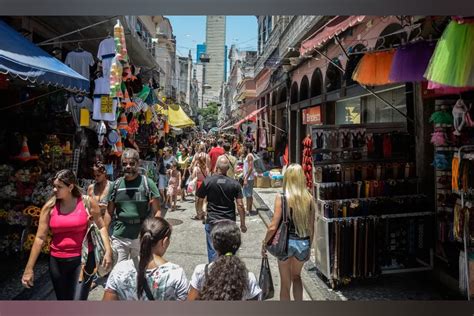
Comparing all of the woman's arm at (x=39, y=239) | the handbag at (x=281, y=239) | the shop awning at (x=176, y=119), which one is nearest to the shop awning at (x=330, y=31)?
the handbag at (x=281, y=239)

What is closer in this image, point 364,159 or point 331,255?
point 331,255

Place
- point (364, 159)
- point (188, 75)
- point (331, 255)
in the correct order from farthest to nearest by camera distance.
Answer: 1. point (188, 75)
2. point (364, 159)
3. point (331, 255)

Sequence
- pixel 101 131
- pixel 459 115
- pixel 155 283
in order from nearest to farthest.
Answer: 1. pixel 155 283
2. pixel 459 115
3. pixel 101 131

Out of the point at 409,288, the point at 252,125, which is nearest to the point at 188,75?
the point at 252,125

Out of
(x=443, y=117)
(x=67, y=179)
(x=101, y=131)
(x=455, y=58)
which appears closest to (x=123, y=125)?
(x=101, y=131)

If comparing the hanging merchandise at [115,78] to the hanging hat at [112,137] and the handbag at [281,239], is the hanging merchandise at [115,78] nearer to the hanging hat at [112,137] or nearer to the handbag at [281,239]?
the hanging hat at [112,137]

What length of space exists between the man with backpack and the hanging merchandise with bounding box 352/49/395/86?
3.62 meters

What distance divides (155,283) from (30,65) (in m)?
3.43

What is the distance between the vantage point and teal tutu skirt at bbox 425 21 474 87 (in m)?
3.79

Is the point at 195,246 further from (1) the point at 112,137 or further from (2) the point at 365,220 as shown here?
(2) the point at 365,220

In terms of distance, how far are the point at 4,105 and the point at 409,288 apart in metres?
7.91

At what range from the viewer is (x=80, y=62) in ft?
23.3
